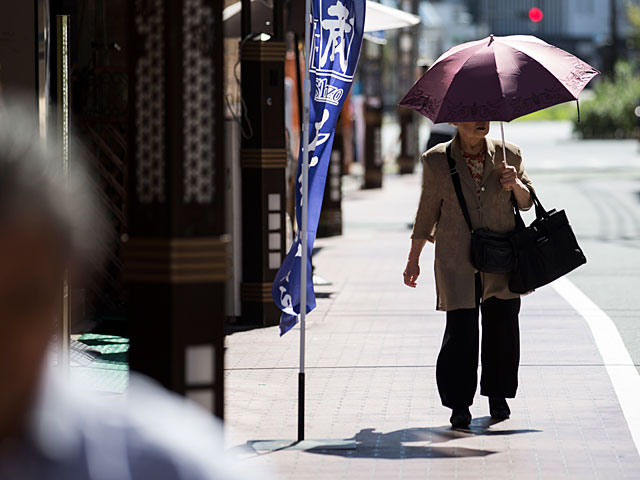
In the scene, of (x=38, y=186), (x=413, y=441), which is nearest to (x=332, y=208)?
(x=413, y=441)

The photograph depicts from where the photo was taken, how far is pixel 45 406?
136cm

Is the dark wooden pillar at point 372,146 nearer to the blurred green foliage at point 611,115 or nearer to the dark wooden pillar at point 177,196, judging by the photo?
the dark wooden pillar at point 177,196

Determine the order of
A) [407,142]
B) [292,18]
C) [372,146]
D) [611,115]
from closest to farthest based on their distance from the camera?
[292,18] < [372,146] < [407,142] < [611,115]

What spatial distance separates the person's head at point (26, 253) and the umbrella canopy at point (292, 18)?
8.47 metres

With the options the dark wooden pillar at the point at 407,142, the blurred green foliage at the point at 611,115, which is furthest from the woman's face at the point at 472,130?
the blurred green foliage at the point at 611,115

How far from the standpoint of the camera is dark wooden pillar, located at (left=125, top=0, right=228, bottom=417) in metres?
3.48

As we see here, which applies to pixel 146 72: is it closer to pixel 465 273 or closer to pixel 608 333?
pixel 465 273

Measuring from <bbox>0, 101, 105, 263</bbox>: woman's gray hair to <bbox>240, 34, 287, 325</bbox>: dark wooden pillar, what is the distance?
9.56 meters

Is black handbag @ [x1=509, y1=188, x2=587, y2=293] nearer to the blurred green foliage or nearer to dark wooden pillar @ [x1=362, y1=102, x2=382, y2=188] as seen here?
dark wooden pillar @ [x1=362, y1=102, x2=382, y2=188]

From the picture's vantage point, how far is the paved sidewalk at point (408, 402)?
6371 mm

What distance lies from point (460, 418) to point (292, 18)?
5916 millimetres

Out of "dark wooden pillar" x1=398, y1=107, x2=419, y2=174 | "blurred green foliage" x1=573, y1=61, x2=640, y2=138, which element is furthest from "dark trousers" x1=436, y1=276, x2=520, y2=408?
"blurred green foliage" x1=573, y1=61, x2=640, y2=138

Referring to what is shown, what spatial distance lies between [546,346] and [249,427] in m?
3.35

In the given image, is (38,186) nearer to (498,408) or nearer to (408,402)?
(498,408)
